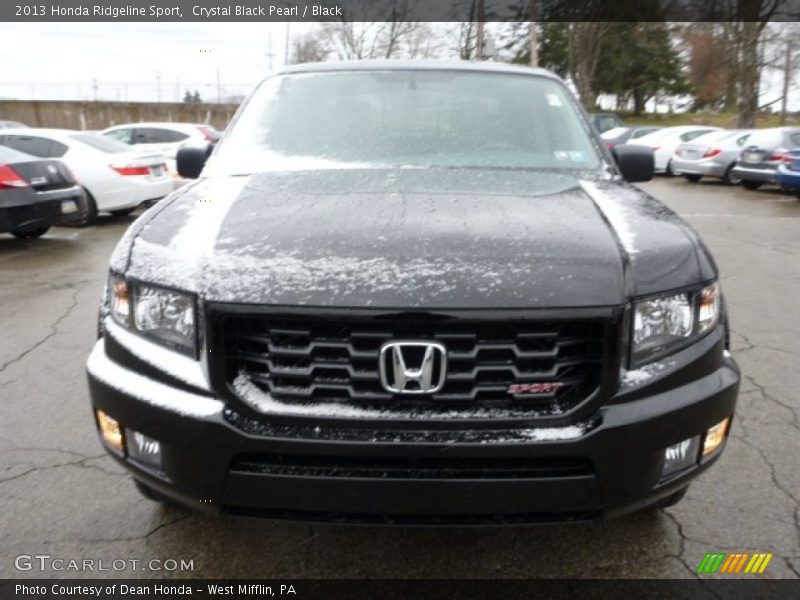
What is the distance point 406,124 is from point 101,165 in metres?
8.60

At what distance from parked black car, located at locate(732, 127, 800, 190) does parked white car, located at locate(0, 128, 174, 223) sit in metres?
12.2

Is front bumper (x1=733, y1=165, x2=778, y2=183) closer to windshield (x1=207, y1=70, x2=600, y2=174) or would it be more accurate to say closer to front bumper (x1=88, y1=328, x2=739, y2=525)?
windshield (x1=207, y1=70, x2=600, y2=174)

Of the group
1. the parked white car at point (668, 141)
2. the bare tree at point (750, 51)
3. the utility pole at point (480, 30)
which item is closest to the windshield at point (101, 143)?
the parked white car at point (668, 141)

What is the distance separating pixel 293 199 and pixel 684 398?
4.73ft

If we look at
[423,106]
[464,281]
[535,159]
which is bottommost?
[464,281]

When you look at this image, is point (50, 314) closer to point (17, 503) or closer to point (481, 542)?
point (17, 503)

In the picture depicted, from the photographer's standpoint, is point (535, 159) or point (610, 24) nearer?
point (535, 159)

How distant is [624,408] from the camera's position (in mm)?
1958

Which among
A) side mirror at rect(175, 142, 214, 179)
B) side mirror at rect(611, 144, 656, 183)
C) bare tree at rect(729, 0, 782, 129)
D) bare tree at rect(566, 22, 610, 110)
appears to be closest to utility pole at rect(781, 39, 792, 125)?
bare tree at rect(729, 0, 782, 129)

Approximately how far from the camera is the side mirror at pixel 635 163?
3.51 m

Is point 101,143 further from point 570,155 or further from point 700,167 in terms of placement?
point 700,167

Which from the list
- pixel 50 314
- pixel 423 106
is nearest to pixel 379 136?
pixel 423 106

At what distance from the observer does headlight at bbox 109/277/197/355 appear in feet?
6.74

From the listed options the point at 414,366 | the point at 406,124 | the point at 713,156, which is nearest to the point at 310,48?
the point at 713,156
